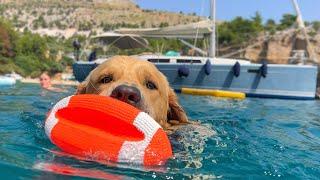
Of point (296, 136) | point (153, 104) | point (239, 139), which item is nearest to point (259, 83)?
point (296, 136)

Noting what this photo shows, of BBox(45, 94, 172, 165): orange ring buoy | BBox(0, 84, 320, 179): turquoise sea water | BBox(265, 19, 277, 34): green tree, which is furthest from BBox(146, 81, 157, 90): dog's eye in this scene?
BBox(265, 19, 277, 34): green tree

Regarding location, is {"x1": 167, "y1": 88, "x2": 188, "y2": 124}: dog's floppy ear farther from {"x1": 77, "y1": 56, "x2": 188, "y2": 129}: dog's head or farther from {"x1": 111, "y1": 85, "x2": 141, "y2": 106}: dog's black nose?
{"x1": 111, "y1": 85, "x2": 141, "y2": 106}: dog's black nose

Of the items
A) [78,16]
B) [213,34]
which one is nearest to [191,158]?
[213,34]

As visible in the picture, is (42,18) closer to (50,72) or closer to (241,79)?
(50,72)

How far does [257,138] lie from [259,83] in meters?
15.6

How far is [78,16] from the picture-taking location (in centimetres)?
15588

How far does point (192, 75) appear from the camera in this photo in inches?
898

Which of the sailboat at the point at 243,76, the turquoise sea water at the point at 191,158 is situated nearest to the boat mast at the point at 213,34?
the sailboat at the point at 243,76

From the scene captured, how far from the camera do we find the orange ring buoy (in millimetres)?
3945

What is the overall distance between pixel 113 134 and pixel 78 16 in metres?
155

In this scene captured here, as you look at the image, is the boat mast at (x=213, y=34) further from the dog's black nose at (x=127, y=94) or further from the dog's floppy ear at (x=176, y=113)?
the dog's black nose at (x=127, y=94)

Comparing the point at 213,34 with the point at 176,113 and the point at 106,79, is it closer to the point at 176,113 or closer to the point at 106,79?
the point at 176,113

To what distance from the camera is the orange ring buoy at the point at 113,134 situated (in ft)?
12.9

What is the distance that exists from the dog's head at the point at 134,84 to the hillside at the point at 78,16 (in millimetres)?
126752
